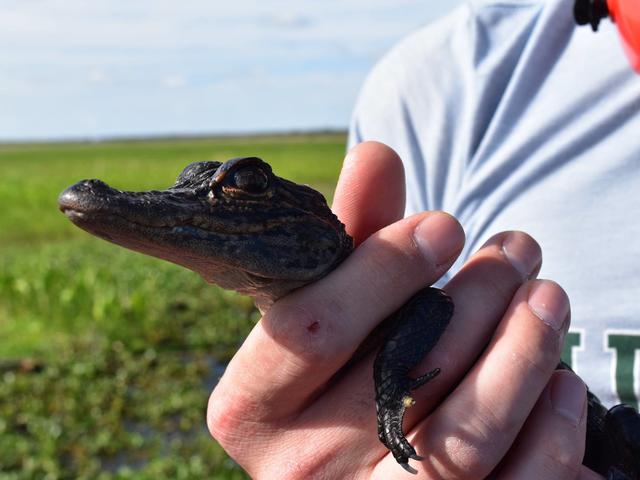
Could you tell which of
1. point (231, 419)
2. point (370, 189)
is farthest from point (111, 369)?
point (370, 189)

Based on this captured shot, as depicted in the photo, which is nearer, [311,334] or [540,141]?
[311,334]

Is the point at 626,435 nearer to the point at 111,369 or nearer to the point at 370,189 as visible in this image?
the point at 370,189

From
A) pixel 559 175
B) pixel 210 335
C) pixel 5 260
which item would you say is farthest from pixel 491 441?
pixel 5 260

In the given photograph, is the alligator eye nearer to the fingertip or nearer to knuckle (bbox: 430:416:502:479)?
the fingertip

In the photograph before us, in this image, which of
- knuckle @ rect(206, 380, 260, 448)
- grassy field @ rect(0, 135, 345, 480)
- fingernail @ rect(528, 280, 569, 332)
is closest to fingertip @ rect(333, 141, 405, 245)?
fingernail @ rect(528, 280, 569, 332)

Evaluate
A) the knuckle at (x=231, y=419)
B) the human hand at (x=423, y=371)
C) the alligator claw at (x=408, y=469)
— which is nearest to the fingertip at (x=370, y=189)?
the human hand at (x=423, y=371)

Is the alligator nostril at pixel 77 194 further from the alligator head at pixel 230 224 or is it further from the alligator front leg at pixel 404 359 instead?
the alligator front leg at pixel 404 359
